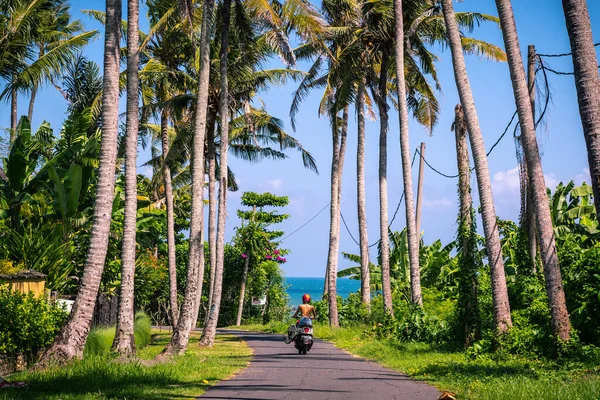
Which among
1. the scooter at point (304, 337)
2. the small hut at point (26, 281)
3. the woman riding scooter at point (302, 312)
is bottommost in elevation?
the scooter at point (304, 337)

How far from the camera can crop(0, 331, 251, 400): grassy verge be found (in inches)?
384

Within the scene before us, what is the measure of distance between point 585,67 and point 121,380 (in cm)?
834

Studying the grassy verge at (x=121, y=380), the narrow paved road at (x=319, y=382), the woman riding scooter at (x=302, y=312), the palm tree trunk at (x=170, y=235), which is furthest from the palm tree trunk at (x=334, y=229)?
the grassy verge at (x=121, y=380)

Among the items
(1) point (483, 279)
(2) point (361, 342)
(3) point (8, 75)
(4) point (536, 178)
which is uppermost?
(3) point (8, 75)

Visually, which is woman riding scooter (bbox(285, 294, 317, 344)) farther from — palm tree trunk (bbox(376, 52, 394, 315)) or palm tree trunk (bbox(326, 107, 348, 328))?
palm tree trunk (bbox(326, 107, 348, 328))

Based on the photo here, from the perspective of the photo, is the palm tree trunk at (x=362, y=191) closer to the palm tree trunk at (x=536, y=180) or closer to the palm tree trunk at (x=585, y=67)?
the palm tree trunk at (x=536, y=180)

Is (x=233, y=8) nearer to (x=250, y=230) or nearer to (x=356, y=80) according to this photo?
(x=356, y=80)

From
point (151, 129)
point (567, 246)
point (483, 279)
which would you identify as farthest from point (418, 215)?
point (567, 246)

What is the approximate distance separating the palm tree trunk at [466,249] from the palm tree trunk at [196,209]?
21.7 ft

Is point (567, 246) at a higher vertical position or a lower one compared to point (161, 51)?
lower

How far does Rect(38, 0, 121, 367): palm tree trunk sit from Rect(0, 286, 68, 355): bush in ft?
8.20

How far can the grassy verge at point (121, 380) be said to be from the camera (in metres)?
9.77

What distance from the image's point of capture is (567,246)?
57.3 feet

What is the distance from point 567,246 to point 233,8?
12770 millimetres
